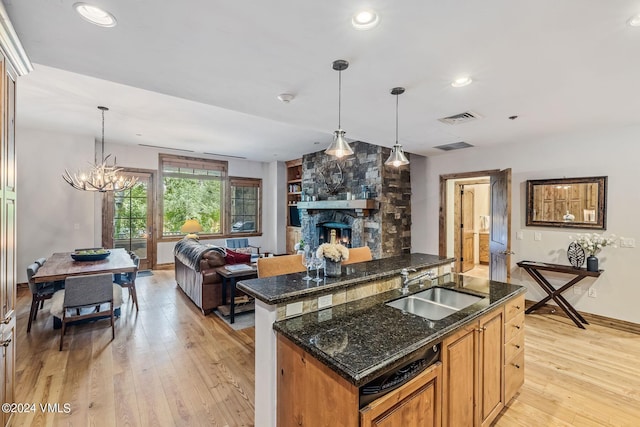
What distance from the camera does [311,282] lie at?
1908mm

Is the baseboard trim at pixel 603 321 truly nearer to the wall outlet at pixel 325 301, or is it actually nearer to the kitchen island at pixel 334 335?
the kitchen island at pixel 334 335

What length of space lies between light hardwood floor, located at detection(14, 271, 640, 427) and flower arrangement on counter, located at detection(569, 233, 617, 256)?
98 cm

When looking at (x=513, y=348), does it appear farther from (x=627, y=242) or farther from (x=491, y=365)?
(x=627, y=242)

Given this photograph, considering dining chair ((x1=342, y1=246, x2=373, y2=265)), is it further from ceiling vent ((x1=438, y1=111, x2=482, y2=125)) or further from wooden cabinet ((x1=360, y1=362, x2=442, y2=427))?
wooden cabinet ((x1=360, y1=362, x2=442, y2=427))

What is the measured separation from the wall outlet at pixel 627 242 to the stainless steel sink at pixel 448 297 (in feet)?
10.0

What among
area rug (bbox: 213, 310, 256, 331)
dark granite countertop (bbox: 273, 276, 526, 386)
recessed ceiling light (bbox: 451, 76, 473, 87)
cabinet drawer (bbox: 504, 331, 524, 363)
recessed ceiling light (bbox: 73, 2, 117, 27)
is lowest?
area rug (bbox: 213, 310, 256, 331)

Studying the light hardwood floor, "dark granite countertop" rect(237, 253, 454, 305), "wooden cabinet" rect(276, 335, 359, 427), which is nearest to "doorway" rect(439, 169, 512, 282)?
the light hardwood floor

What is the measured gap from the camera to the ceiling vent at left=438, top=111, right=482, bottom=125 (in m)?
3.26

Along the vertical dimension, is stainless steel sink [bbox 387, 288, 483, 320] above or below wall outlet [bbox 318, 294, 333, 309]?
below

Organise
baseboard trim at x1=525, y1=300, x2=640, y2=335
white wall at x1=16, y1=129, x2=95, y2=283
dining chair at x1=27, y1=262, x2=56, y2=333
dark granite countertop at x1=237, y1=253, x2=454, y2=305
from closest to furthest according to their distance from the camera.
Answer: dark granite countertop at x1=237, y1=253, x2=454, y2=305 < dining chair at x1=27, y1=262, x2=56, y2=333 < baseboard trim at x1=525, y1=300, x2=640, y2=335 < white wall at x1=16, y1=129, x2=95, y2=283

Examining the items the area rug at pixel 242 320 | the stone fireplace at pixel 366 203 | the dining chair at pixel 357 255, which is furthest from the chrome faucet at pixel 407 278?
the stone fireplace at pixel 366 203

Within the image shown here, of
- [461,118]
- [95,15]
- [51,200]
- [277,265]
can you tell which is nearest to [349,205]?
[461,118]

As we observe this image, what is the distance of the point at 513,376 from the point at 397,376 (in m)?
1.53

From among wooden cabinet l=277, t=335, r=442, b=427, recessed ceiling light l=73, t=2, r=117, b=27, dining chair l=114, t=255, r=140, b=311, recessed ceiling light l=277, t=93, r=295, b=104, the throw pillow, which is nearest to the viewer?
wooden cabinet l=277, t=335, r=442, b=427
